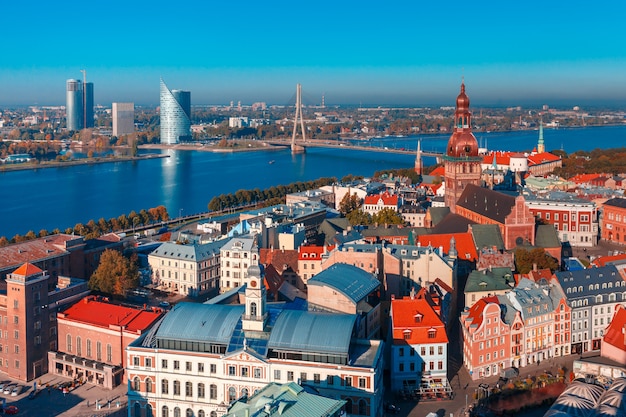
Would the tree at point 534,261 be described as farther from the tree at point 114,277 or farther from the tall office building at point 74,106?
the tall office building at point 74,106

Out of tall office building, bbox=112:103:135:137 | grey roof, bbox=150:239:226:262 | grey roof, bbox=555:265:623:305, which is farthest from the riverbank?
grey roof, bbox=555:265:623:305

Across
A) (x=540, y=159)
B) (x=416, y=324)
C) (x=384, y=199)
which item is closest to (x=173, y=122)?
(x=540, y=159)

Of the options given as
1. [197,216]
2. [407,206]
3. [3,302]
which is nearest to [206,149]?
[197,216]

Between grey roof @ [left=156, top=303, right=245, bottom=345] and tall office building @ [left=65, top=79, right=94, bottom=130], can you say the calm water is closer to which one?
grey roof @ [left=156, top=303, right=245, bottom=345]

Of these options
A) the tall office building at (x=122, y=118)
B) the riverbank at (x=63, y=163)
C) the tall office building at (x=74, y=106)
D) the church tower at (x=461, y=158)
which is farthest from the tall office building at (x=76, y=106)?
the church tower at (x=461, y=158)

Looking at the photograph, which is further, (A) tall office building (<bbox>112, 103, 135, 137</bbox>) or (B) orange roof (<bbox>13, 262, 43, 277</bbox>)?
(A) tall office building (<bbox>112, 103, 135, 137</bbox>)

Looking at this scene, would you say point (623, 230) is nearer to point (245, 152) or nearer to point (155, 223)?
point (155, 223)
